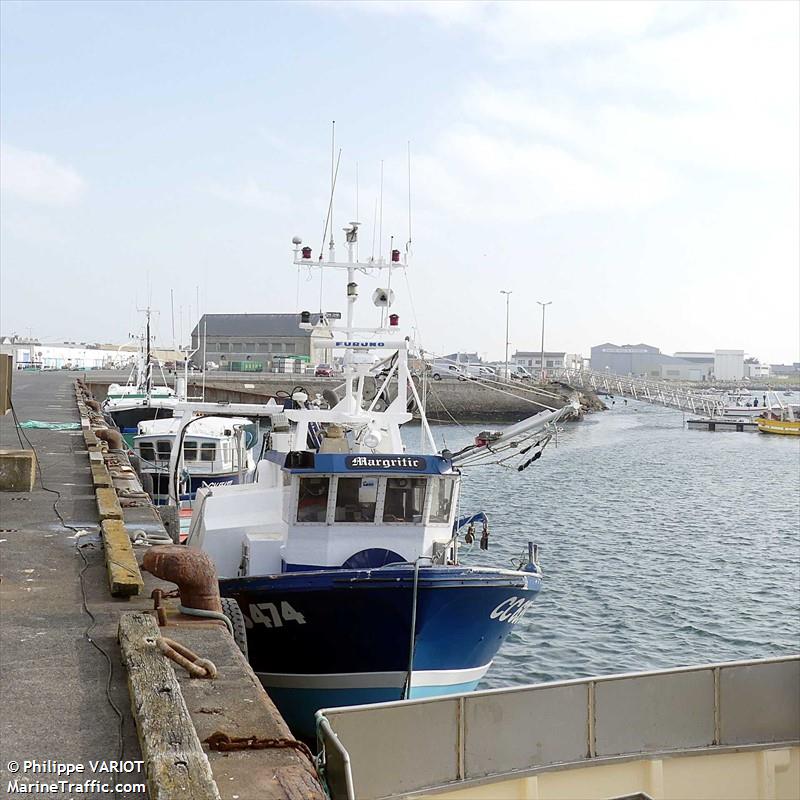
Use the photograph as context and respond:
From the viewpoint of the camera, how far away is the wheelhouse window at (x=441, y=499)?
13148 millimetres

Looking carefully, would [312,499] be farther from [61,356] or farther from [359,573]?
[61,356]

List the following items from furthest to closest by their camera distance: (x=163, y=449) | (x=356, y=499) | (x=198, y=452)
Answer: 1. (x=163, y=449)
2. (x=198, y=452)
3. (x=356, y=499)

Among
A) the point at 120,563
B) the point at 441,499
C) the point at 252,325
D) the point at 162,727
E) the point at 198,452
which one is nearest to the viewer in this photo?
the point at 162,727

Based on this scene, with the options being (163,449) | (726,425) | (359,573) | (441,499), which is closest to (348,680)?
(359,573)

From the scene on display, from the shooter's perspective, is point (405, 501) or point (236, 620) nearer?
point (236, 620)

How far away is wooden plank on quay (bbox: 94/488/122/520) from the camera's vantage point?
12.0 m

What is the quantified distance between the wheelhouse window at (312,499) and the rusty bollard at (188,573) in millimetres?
4897

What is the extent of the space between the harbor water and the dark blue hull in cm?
359

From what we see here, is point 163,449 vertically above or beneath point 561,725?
above

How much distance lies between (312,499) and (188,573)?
5.28 meters

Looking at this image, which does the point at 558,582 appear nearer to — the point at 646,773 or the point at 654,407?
the point at 646,773

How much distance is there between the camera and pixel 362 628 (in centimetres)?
1177

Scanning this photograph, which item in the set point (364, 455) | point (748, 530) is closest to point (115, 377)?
point (748, 530)

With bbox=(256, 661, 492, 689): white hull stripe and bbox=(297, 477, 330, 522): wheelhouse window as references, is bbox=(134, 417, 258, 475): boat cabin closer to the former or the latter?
bbox=(297, 477, 330, 522): wheelhouse window
